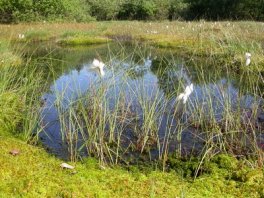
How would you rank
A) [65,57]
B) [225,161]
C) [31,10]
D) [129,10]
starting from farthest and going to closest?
1. [129,10]
2. [31,10]
3. [65,57]
4. [225,161]

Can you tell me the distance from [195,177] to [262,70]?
5.94 meters

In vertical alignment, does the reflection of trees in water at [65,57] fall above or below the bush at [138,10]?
below

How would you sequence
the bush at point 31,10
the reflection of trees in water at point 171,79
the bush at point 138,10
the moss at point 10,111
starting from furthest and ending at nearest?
the bush at point 138,10, the bush at point 31,10, the reflection of trees in water at point 171,79, the moss at point 10,111

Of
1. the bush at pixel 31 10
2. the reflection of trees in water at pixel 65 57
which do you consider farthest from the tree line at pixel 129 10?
the reflection of trees in water at pixel 65 57

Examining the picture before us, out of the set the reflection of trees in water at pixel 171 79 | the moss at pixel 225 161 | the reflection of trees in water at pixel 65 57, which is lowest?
the reflection of trees in water at pixel 65 57

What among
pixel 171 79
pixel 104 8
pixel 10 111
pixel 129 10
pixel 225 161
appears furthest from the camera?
pixel 129 10

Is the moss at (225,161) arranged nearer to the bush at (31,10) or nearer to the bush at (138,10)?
the bush at (31,10)

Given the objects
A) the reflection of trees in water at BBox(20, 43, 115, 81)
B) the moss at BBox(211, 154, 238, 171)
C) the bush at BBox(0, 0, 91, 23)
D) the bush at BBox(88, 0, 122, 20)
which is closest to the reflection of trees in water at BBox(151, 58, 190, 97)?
the moss at BBox(211, 154, 238, 171)

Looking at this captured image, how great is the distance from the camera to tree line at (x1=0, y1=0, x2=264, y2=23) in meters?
29.1

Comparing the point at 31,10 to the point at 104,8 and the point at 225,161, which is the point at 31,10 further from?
the point at 225,161

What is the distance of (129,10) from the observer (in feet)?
135

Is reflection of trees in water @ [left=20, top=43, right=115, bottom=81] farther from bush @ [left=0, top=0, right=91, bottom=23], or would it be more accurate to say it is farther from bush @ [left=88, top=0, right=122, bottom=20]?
bush @ [left=88, top=0, right=122, bottom=20]

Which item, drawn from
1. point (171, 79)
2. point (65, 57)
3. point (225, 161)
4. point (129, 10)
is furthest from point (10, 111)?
point (129, 10)

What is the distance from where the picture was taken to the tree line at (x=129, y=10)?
29.1 m
